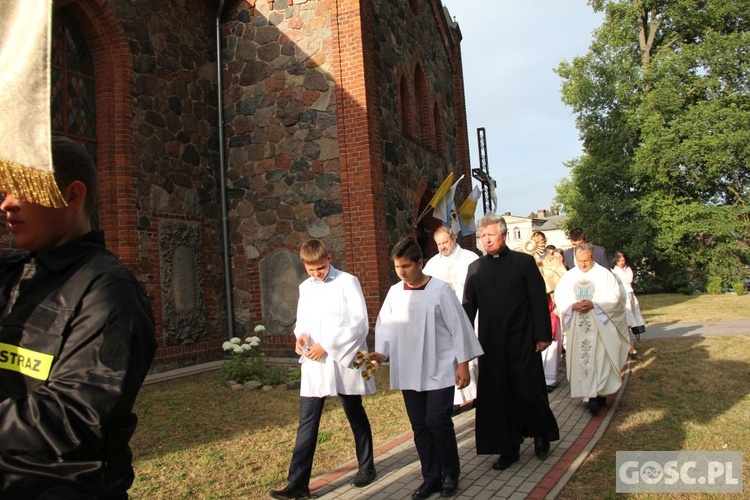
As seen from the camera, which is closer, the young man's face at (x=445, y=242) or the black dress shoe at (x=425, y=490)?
the black dress shoe at (x=425, y=490)

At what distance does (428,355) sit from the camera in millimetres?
4500

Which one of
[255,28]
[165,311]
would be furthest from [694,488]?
[255,28]

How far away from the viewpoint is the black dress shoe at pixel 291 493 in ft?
14.2

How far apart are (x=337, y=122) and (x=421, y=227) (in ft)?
14.7

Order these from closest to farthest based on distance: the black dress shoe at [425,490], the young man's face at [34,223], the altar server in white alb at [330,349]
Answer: the young man's face at [34,223]
the black dress shoe at [425,490]
the altar server in white alb at [330,349]

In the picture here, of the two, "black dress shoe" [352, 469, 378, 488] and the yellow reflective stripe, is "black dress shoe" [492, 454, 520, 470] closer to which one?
"black dress shoe" [352, 469, 378, 488]

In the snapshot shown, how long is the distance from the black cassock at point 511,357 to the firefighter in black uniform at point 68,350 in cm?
374

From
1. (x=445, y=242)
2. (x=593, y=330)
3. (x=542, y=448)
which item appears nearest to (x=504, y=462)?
(x=542, y=448)

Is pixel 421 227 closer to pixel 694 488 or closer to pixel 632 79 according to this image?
pixel 694 488

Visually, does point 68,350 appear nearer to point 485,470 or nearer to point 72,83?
point 485,470

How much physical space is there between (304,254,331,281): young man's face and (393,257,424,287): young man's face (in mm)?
584

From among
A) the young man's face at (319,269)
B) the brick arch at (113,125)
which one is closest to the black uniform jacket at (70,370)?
the young man's face at (319,269)

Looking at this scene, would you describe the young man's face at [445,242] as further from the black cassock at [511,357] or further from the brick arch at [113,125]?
the brick arch at [113,125]

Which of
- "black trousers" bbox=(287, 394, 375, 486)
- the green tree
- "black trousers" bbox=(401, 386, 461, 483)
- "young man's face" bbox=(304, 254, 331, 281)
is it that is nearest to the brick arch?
"young man's face" bbox=(304, 254, 331, 281)
